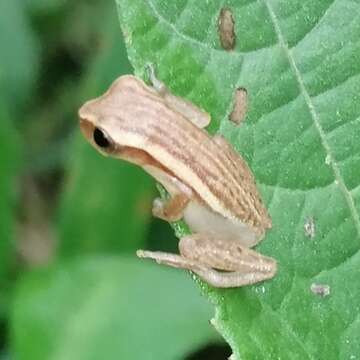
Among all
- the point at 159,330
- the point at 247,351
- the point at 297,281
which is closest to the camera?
the point at 247,351

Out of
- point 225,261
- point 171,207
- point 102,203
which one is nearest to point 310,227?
point 225,261

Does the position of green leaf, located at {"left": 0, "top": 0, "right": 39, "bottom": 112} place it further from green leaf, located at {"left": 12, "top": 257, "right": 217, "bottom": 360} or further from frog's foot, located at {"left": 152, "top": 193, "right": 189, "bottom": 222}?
frog's foot, located at {"left": 152, "top": 193, "right": 189, "bottom": 222}

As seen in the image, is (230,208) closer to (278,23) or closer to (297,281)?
(297,281)

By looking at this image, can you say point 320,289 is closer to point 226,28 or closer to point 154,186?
point 226,28

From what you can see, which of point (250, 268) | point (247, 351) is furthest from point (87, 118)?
point (247, 351)

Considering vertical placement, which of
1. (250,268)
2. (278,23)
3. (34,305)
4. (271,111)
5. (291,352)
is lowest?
(34,305)

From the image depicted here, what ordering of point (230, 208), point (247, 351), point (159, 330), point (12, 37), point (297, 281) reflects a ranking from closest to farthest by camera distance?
point (247, 351), point (297, 281), point (230, 208), point (159, 330), point (12, 37)

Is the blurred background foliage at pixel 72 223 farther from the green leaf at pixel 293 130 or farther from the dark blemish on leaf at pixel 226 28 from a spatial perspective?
the dark blemish on leaf at pixel 226 28
